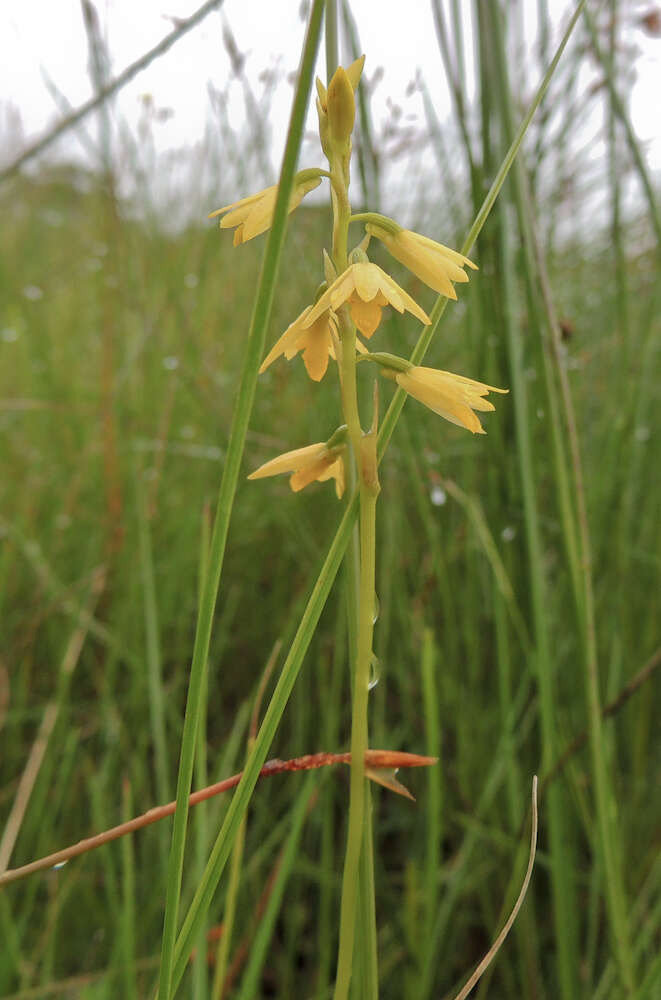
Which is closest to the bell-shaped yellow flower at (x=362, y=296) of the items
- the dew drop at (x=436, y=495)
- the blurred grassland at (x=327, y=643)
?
the blurred grassland at (x=327, y=643)

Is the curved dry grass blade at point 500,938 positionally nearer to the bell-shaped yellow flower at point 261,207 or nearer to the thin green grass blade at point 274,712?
the thin green grass blade at point 274,712

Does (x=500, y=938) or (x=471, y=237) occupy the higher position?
(x=471, y=237)

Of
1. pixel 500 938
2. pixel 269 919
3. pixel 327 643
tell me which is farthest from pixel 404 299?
pixel 327 643

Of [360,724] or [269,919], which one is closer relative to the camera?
[360,724]

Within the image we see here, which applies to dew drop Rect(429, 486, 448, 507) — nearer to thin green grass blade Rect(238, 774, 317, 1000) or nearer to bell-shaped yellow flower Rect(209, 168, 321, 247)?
thin green grass blade Rect(238, 774, 317, 1000)

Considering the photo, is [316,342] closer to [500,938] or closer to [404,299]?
[404,299]

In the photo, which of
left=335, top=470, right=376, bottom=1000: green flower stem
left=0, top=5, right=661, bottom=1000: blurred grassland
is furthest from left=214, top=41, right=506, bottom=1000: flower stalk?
left=0, top=5, right=661, bottom=1000: blurred grassland
